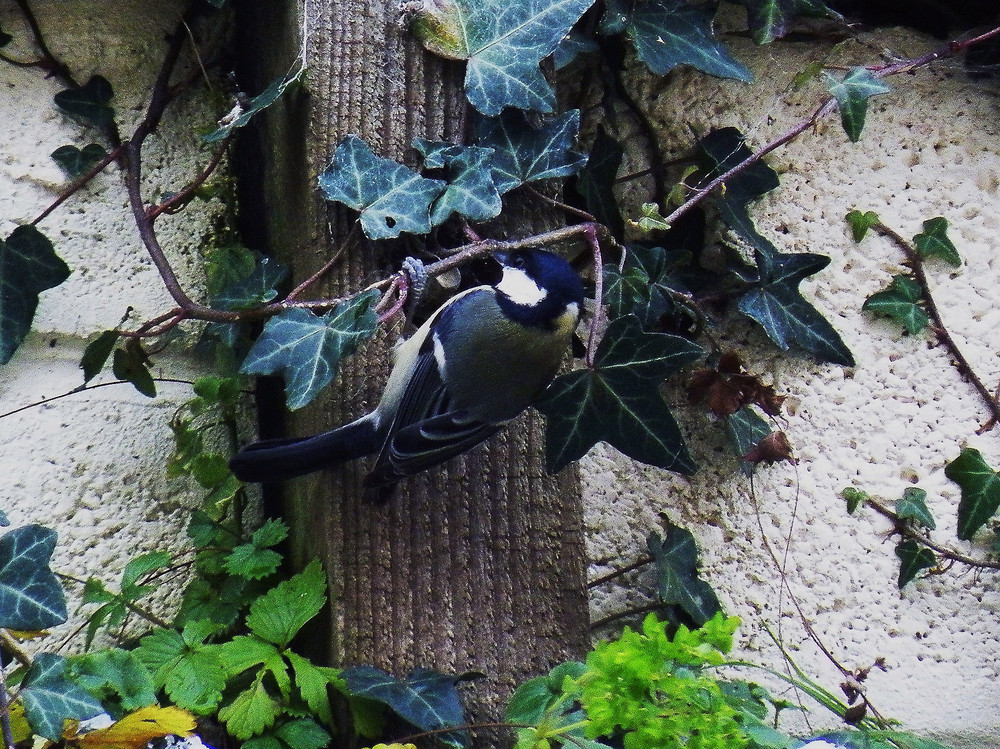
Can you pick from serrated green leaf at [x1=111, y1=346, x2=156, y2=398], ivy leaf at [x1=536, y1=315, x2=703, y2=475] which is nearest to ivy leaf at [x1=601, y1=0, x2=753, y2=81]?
ivy leaf at [x1=536, y1=315, x2=703, y2=475]

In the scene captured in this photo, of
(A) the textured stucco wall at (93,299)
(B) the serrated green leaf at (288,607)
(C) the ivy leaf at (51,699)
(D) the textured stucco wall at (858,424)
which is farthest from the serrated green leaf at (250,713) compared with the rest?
(D) the textured stucco wall at (858,424)

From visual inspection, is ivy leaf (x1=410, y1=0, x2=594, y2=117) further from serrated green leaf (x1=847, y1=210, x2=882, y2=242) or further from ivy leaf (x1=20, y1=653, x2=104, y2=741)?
ivy leaf (x1=20, y1=653, x2=104, y2=741)

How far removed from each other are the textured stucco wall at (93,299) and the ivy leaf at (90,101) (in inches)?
1.0

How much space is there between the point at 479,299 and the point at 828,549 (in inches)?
25.2

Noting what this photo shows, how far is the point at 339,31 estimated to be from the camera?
3.76 ft

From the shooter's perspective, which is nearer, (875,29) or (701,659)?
(701,659)

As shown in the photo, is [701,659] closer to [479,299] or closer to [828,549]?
[479,299]

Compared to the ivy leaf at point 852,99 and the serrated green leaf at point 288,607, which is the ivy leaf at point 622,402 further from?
the ivy leaf at point 852,99

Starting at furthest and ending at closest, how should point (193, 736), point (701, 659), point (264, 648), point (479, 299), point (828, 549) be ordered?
point (828, 549)
point (479, 299)
point (264, 648)
point (193, 736)
point (701, 659)

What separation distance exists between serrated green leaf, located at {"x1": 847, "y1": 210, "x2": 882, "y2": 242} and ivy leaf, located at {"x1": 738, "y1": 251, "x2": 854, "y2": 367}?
0.16m

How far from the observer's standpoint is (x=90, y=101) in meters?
1.27

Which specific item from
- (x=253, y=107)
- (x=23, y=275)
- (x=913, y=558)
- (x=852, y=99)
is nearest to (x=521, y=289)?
(x=253, y=107)

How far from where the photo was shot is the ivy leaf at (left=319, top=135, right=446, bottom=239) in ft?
3.61

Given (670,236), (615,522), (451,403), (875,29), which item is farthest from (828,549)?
→ (875,29)
